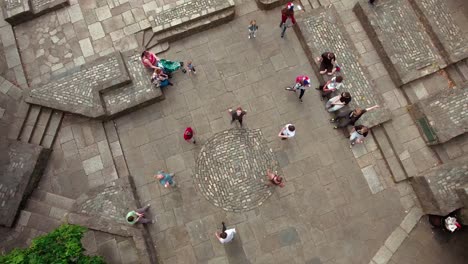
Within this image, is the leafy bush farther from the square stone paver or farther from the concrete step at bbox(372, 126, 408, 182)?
the concrete step at bbox(372, 126, 408, 182)

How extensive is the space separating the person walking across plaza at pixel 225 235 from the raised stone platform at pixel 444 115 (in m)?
8.63

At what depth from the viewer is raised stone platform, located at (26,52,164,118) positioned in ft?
46.3

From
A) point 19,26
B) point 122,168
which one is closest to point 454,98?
point 122,168

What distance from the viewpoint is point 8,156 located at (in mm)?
13625

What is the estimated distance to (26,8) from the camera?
50.2 feet

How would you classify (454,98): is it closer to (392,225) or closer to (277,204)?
(392,225)

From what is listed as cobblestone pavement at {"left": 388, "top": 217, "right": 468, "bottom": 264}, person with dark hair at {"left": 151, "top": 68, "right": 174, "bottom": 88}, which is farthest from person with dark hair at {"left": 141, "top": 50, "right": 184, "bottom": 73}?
cobblestone pavement at {"left": 388, "top": 217, "right": 468, "bottom": 264}

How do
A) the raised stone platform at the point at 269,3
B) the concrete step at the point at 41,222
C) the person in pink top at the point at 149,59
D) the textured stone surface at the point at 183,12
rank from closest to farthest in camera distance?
the concrete step at the point at 41,222, the person in pink top at the point at 149,59, the textured stone surface at the point at 183,12, the raised stone platform at the point at 269,3

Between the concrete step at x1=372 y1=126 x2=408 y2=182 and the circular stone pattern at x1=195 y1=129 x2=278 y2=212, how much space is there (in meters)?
4.33

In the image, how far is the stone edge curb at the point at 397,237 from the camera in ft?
42.5

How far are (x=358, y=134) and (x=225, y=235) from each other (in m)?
6.24

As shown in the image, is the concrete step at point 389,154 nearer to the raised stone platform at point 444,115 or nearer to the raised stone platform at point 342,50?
the raised stone platform at point 342,50

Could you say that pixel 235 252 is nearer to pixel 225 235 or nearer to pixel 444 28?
pixel 225 235

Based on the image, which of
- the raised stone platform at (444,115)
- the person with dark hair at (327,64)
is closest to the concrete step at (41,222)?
the person with dark hair at (327,64)
